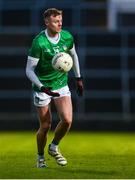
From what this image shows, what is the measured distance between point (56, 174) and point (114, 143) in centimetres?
956

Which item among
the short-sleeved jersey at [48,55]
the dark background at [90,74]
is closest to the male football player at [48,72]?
the short-sleeved jersey at [48,55]

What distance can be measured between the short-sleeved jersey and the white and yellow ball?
110 mm

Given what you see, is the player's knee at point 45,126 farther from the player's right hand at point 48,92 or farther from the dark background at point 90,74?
the dark background at point 90,74

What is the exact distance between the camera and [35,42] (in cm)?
1275

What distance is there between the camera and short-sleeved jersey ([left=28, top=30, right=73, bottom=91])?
12.7m

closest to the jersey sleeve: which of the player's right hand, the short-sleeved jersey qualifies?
the short-sleeved jersey

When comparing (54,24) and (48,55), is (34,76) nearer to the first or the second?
(48,55)

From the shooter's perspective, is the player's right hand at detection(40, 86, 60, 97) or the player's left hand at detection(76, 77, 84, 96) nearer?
the player's right hand at detection(40, 86, 60, 97)

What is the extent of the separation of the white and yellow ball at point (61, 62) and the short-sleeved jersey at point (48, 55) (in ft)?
0.36

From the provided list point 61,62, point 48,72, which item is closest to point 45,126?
point 48,72

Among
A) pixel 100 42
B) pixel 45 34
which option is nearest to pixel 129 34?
pixel 100 42

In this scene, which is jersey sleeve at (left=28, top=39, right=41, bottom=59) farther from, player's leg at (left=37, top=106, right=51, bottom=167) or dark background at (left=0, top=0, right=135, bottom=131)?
dark background at (left=0, top=0, right=135, bottom=131)

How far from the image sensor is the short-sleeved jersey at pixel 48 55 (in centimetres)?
1274

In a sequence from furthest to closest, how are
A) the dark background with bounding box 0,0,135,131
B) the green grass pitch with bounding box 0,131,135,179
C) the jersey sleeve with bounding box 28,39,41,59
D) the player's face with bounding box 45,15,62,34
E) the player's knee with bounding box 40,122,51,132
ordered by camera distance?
1. the dark background with bounding box 0,0,135,131
2. the player's knee with bounding box 40,122,51,132
3. the player's face with bounding box 45,15,62,34
4. the jersey sleeve with bounding box 28,39,41,59
5. the green grass pitch with bounding box 0,131,135,179
